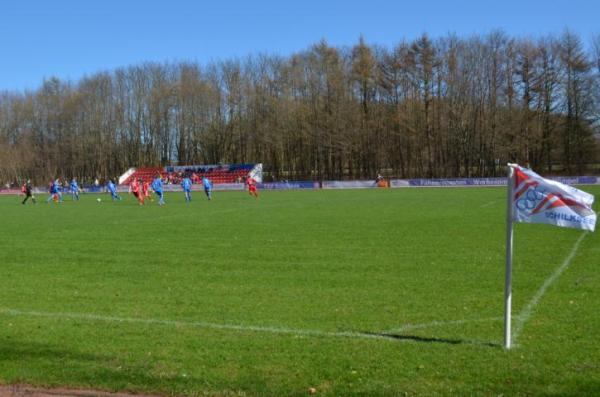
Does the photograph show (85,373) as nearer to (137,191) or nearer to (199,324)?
(199,324)

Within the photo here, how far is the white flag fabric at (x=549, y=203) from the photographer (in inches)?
219

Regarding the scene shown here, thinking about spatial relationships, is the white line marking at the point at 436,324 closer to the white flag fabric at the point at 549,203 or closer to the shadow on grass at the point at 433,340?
the shadow on grass at the point at 433,340

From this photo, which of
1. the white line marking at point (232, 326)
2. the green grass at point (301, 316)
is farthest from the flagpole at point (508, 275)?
the white line marking at point (232, 326)

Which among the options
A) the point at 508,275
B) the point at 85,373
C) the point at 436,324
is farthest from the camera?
the point at 436,324

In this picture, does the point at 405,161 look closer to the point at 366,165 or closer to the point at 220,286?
the point at 366,165

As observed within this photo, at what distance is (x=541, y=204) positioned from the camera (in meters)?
5.74

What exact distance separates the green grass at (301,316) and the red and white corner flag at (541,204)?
3.10 ft

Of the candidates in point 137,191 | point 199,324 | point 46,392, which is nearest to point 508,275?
point 199,324

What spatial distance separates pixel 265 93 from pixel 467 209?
198 ft

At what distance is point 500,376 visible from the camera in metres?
5.11

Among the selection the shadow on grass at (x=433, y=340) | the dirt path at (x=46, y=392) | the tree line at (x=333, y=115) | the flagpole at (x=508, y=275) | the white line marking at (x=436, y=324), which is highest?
the tree line at (x=333, y=115)

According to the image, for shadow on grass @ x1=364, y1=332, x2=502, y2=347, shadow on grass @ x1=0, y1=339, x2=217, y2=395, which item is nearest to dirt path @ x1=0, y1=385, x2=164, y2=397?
shadow on grass @ x1=0, y1=339, x2=217, y2=395

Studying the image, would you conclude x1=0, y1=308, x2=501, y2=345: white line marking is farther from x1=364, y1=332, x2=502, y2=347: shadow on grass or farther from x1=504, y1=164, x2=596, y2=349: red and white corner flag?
x1=504, y1=164, x2=596, y2=349: red and white corner flag

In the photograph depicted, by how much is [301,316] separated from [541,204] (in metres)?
3.32
